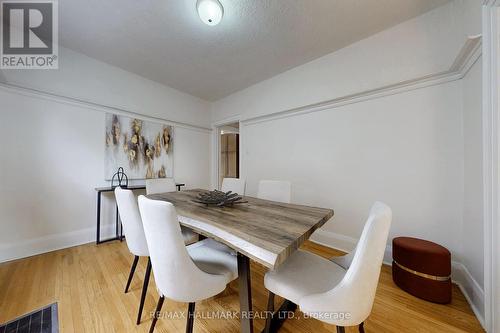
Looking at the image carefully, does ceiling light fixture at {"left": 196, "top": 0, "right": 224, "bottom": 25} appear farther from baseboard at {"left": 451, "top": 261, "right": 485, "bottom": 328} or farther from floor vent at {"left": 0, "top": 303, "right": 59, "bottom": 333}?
baseboard at {"left": 451, "top": 261, "right": 485, "bottom": 328}

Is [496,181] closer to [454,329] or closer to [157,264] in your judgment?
[454,329]

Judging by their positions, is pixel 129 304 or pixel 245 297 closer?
pixel 245 297

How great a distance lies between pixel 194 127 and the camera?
3.75 m

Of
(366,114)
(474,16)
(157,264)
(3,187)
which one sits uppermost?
(474,16)

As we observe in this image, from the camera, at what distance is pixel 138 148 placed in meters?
2.90

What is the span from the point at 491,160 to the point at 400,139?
33.6 inches

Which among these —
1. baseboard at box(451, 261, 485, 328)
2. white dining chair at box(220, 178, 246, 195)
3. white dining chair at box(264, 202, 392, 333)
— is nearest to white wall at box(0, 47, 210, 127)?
white dining chair at box(220, 178, 246, 195)

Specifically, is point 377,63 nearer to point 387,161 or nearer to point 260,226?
point 387,161

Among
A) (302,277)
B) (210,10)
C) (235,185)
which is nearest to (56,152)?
(235,185)

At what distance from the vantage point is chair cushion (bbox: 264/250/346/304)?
89 centimetres

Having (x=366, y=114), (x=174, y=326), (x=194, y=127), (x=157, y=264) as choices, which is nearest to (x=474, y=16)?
(x=366, y=114)

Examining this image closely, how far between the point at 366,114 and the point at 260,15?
63.5 inches

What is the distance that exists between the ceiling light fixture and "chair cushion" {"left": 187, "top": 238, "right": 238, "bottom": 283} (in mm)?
1911

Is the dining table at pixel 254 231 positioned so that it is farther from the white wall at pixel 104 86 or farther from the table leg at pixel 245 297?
the white wall at pixel 104 86
